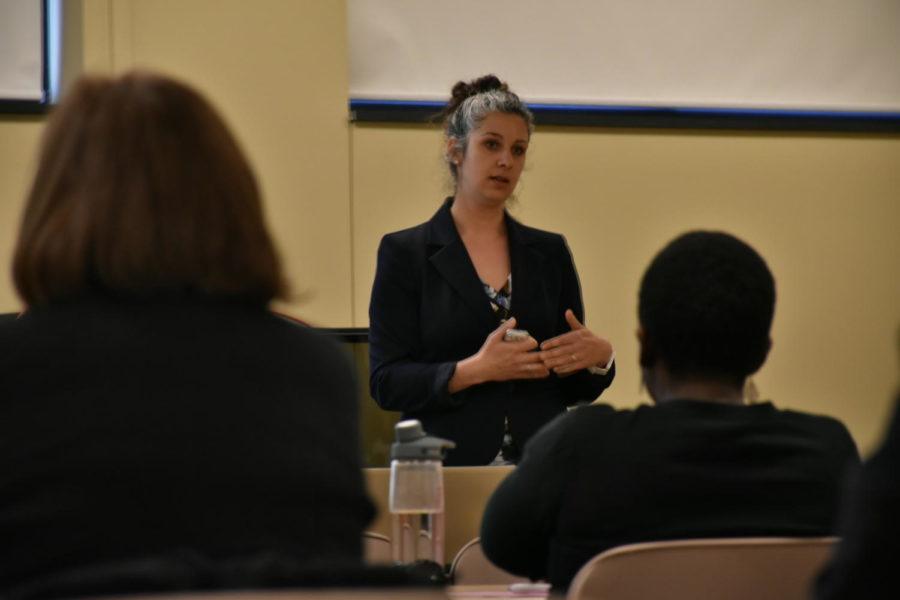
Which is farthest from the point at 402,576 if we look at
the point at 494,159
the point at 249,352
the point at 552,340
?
the point at 494,159

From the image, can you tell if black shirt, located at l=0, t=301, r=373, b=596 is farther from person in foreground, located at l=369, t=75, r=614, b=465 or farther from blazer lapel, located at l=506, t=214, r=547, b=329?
blazer lapel, located at l=506, t=214, r=547, b=329

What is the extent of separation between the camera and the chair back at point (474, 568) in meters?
2.18

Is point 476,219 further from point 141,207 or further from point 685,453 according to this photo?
point 141,207

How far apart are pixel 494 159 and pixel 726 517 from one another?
1697 millimetres

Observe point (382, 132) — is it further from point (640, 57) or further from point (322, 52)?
A: point (640, 57)

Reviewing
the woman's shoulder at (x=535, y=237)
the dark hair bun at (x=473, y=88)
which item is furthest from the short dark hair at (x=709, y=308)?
the dark hair bun at (x=473, y=88)

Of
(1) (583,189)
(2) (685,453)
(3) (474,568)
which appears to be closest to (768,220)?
(1) (583,189)

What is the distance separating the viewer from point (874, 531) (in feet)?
3.55

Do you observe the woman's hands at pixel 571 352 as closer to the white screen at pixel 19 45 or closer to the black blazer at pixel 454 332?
the black blazer at pixel 454 332

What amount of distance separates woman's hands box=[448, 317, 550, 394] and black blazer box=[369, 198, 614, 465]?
3cm

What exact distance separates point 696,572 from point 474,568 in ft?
2.40

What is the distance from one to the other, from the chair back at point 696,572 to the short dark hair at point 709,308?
1.03 feet

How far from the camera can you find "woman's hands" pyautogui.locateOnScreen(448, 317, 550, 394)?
9.52ft

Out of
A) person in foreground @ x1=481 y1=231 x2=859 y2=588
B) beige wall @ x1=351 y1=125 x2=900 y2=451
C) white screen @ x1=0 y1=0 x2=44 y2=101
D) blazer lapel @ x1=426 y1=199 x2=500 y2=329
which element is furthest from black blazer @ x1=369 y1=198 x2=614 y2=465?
white screen @ x1=0 y1=0 x2=44 y2=101
